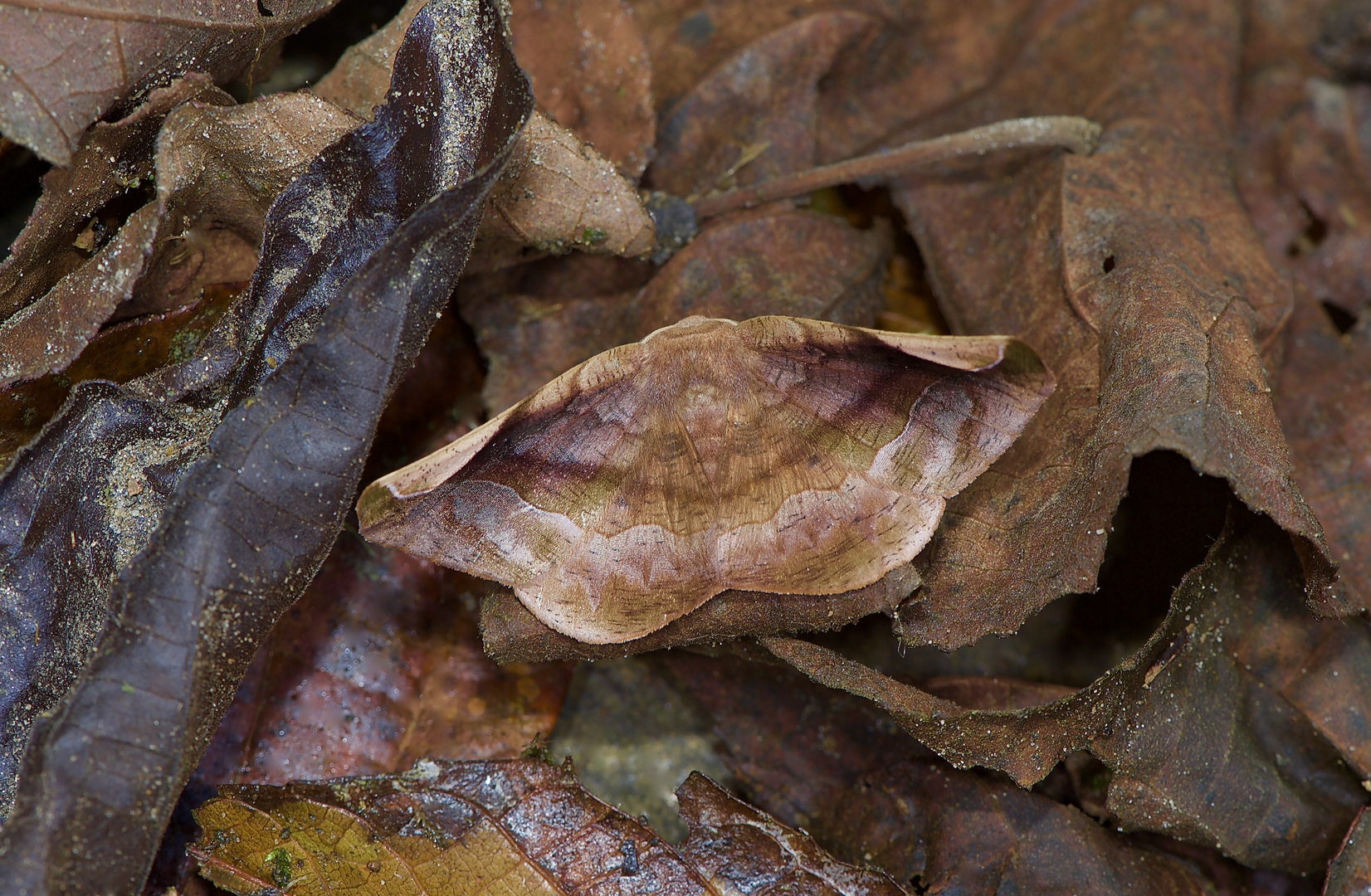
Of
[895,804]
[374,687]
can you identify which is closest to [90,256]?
[374,687]

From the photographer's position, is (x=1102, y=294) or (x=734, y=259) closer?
(x=1102, y=294)

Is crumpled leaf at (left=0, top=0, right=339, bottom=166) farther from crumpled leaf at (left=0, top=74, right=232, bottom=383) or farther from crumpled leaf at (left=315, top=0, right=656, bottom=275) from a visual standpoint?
crumpled leaf at (left=315, top=0, right=656, bottom=275)

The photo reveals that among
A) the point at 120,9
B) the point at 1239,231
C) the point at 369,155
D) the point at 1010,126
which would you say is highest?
the point at 120,9

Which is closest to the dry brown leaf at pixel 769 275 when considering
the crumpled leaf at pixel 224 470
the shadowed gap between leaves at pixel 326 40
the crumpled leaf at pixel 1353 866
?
the crumpled leaf at pixel 224 470

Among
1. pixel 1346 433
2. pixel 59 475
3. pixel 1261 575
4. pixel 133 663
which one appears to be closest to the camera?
pixel 133 663

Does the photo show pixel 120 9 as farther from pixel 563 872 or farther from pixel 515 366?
pixel 563 872

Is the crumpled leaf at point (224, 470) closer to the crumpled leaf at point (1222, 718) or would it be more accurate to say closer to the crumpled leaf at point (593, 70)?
the crumpled leaf at point (593, 70)

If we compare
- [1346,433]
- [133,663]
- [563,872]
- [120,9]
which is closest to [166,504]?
[133,663]

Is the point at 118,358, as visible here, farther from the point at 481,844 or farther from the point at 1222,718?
the point at 1222,718
